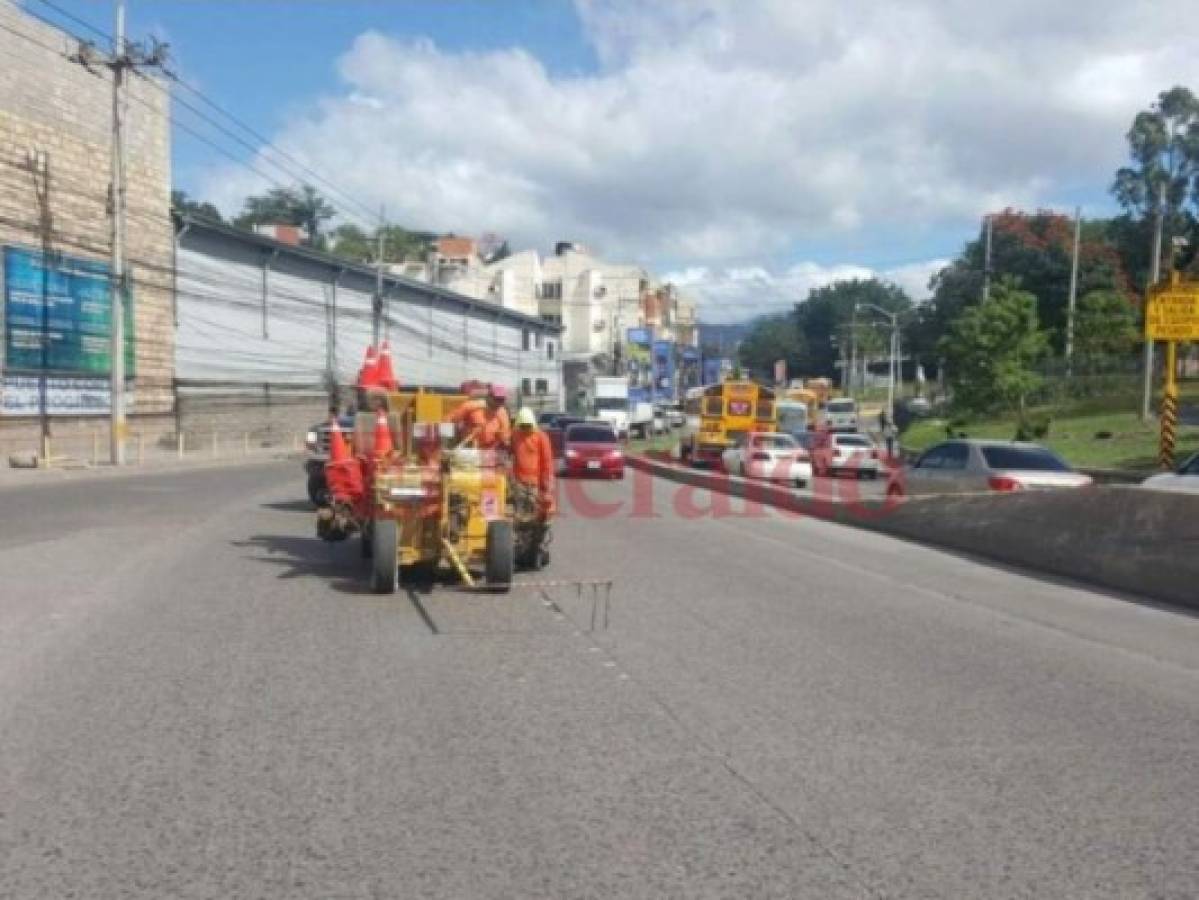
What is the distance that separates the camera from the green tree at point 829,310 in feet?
577

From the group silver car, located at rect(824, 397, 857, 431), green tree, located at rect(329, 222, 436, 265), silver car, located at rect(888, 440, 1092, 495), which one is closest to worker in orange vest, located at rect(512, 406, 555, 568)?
silver car, located at rect(888, 440, 1092, 495)

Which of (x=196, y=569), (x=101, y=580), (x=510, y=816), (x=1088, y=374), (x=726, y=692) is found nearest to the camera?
(x=510, y=816)

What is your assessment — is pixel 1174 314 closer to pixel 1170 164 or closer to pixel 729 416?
pixel 729 416

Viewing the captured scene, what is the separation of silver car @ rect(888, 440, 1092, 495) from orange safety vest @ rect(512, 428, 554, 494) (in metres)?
7.10

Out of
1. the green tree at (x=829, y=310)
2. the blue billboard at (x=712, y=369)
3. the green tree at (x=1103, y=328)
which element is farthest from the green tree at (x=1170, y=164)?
the green tree at (x=829, y=310)

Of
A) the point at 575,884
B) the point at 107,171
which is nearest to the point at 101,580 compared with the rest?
the point at 575,884

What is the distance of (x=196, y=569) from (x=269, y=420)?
1730 inches

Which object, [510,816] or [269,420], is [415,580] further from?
[269,420]

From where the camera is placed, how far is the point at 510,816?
5.51 meters

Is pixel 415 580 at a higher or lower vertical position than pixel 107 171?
lower

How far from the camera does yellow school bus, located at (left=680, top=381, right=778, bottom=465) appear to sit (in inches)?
1650

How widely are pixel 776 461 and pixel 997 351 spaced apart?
863 inches

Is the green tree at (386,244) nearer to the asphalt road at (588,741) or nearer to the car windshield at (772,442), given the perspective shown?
the car windshield at (772,442)

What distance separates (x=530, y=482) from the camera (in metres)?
13.6
